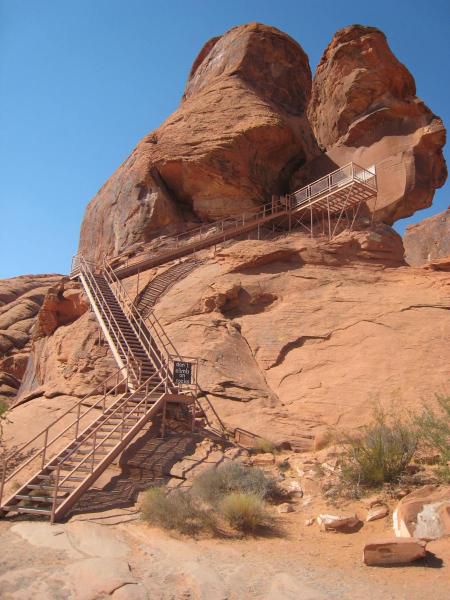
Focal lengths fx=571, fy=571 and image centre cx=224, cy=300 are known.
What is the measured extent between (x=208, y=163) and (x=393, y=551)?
19.7 meters

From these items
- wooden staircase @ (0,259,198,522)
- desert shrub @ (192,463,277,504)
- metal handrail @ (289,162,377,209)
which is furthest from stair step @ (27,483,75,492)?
metal handrail @ (289,162,377,209)

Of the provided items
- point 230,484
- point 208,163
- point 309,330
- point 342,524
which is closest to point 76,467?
point 230,484

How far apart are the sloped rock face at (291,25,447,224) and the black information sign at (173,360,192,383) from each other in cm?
1273

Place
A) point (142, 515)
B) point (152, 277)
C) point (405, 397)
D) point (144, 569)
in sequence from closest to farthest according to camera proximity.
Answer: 1. point (144, 569)
2. point (142, 515)
3. point (405, 397)
4. point (152, 277)

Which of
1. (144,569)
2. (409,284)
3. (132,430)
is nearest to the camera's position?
(144,569)

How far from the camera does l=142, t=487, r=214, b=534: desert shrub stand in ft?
29.6

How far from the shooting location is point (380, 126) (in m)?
25.6

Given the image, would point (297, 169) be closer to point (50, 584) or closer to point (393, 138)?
point (393, 138)

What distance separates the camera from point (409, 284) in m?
18.4

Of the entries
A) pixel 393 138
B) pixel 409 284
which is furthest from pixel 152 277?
pixel 393 138

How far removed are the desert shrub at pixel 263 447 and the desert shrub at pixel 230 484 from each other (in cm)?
202

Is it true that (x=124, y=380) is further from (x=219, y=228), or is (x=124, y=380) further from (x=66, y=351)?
(x=219, y=228)

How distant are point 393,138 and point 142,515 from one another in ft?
66.9

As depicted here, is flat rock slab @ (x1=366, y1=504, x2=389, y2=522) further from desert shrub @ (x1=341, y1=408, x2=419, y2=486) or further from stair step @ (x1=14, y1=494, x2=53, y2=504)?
A: stair step @ (x1=14, y1=494, x2=53, y2=504)
